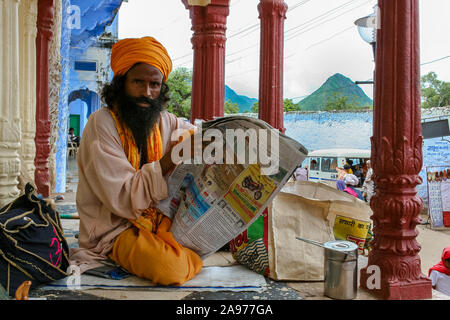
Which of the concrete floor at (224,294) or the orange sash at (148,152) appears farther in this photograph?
the orange sash at (148,152)

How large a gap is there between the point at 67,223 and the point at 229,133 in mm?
2724

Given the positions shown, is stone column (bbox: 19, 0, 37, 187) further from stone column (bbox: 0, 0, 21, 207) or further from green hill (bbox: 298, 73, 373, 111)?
green hill (bbox: 298, 73, 373, 111)

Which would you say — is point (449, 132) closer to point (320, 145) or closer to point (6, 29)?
point (320, 145)

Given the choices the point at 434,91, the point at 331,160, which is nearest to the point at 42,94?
the point at 331,160

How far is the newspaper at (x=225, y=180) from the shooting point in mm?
2029

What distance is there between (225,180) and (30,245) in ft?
3.50

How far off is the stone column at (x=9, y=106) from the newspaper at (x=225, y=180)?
4.05ft

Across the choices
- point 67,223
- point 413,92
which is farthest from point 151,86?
point 67,223

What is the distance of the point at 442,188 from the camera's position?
9180mm

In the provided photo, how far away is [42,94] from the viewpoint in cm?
568

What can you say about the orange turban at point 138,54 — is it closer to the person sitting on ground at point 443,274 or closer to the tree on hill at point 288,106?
the person sitting on ground at point 443,274

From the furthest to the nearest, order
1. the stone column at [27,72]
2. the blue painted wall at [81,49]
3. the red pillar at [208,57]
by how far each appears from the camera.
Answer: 1. the blue painted wall at [81,49]
2. the red pillar at [208,57]
3. the stone column at [27,72]

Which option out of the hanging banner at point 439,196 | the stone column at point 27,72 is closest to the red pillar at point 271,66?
the stone column at point 27,72

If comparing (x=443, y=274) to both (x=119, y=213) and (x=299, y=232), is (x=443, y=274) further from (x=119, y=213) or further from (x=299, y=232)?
(x=119, y=213)
